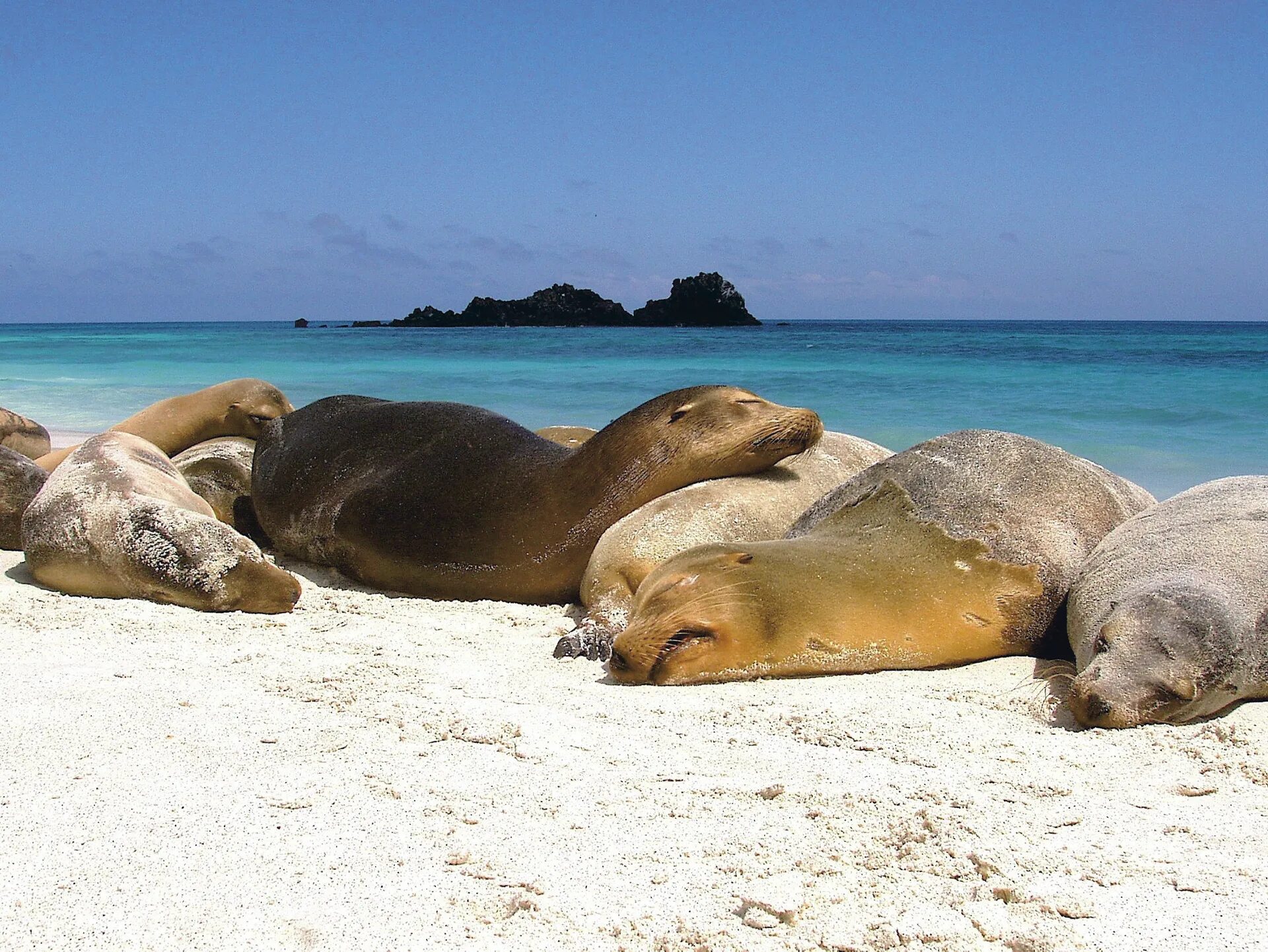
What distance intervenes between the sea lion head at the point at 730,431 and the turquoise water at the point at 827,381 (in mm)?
6223

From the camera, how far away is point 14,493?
6570mm

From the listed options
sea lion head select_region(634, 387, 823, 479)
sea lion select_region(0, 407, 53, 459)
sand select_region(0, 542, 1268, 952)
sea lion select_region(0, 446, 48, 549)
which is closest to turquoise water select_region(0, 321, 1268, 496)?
sea lion head select_region(634, 387, 823, 479)

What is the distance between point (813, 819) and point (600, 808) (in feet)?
1.64

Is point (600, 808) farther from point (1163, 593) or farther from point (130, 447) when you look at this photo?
point (130, 447)

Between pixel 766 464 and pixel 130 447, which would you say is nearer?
pixel 766 464

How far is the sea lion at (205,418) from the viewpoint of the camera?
824cm

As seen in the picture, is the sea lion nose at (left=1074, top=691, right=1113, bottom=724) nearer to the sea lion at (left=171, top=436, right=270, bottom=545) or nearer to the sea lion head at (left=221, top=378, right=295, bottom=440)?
the sea lion at (left=171, top=436, right=270, bottom=545)

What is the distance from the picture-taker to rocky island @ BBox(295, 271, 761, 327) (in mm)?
74625

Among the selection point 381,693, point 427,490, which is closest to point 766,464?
point 427,490

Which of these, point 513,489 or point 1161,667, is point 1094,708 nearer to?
point 1161,667

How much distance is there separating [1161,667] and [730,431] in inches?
98.0

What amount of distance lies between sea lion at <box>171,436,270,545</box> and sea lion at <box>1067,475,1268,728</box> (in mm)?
4802

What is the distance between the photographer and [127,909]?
219 cm

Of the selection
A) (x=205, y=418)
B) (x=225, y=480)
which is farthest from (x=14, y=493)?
(x=205, y=418)
